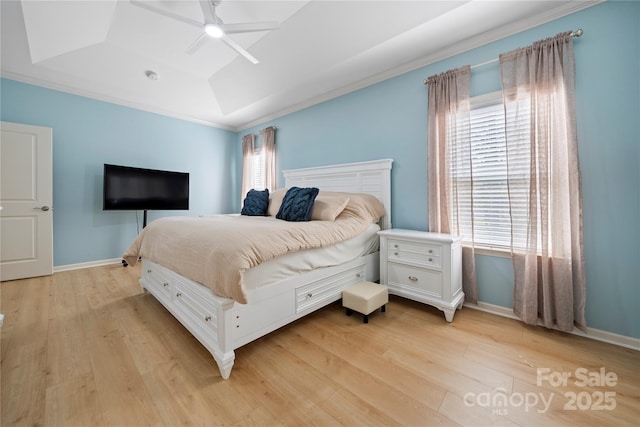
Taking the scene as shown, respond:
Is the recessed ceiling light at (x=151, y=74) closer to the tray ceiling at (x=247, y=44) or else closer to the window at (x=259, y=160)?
Result: the tray ceiling at (x=247, y=44)

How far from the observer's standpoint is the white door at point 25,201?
2.98 meters

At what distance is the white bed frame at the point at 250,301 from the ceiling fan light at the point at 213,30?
2057 mm

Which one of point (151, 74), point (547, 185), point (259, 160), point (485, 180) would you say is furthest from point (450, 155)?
point (151, 74)

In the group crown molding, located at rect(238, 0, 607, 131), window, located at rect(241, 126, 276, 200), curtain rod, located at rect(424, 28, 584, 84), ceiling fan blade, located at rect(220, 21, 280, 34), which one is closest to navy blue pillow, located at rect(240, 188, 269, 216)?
window, located at rect(241, 126, 276, 200)

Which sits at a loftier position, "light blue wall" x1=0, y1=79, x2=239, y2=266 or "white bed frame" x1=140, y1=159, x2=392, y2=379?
"light blue wall" x1=0, y1=79, x2=239, y2=266

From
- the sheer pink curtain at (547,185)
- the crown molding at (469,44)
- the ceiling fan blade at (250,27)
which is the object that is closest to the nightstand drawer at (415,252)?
the sheer pink curtain at (547,185)

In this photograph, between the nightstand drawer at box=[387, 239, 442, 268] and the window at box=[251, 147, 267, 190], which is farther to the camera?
the window at box=[251, 147, 267, 190]

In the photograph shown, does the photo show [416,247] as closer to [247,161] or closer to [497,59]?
[497,59]

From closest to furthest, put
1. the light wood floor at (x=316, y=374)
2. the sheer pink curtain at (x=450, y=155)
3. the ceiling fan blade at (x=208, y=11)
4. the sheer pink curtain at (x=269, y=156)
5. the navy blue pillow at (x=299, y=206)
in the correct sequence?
the light wood floor at (x=316, y=374) < the ceiling fan blade at (x=208, y=11) < the sheer pink curtain at (x=450, y=155) < the navy blue pillow at (x=299, y=206) < the sheer pink curtain at (x=269, y=156)

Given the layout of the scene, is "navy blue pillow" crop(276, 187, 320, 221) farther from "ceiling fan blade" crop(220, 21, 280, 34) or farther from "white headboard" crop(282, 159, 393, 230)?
"ceiling fan blade" crop(220, 21, 280, 34)

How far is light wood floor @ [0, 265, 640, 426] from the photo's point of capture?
1165 millimetres

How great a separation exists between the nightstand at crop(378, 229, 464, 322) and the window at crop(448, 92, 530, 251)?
0.95 ft

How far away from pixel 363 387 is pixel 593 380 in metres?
1.30

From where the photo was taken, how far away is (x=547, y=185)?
190 cm
